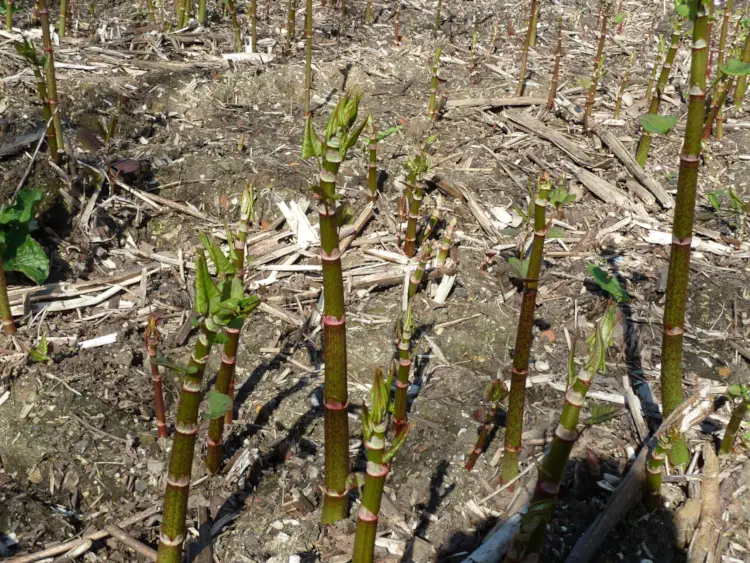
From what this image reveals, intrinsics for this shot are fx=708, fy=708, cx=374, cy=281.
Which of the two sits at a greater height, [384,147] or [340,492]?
[384,147]

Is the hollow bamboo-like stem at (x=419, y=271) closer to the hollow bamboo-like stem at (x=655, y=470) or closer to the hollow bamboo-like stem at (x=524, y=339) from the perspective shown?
the hollow bamboo-like stem at (x=524, y=339)

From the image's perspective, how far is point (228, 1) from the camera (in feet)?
18.2

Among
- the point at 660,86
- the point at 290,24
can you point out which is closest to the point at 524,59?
the point at 660,86

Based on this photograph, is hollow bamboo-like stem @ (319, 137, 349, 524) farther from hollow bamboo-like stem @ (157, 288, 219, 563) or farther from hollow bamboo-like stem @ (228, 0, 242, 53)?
hollow bamboo-like stem @ (228, 0, 242, 53)

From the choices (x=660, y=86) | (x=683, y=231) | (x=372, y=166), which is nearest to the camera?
(x=683, y=231)

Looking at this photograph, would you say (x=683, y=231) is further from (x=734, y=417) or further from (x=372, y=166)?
(x=372, y=166)

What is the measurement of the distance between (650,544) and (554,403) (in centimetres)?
76

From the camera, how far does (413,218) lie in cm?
385

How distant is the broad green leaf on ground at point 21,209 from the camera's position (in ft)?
10.9

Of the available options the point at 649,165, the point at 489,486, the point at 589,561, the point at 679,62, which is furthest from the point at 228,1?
the point at 589,561

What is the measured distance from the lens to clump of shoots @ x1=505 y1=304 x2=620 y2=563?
1614mm

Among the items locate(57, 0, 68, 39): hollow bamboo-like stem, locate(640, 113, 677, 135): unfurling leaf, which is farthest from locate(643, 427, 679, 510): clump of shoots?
locate(57, 0, 68, 39): hollow bamboo-like stem

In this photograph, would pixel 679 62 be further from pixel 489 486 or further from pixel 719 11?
pixel 489 486

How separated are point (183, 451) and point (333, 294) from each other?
0.61 m
